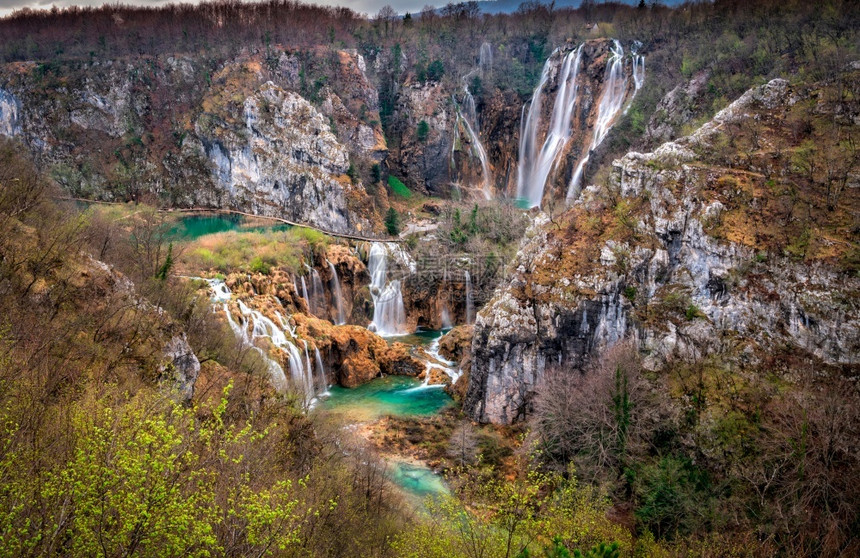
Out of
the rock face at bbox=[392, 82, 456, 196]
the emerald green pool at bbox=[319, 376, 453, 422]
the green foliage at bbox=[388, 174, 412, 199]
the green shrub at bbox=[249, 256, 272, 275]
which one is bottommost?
the emerald green pool at bbox=[319, 376, 453, 422]

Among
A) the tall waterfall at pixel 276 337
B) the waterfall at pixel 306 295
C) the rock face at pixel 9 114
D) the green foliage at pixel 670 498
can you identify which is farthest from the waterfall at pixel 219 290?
the rock face at pixel 9 114

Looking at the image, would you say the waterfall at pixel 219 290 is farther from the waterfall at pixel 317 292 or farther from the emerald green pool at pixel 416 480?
the emerald green pool at pixel 416 480

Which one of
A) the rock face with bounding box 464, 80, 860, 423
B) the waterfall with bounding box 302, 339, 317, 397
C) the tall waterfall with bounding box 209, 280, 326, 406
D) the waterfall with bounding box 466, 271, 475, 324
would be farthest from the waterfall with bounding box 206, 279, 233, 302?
the waterfall with bounding box 466, 271, 475, 324

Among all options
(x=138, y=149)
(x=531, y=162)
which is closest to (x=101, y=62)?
(x=138, y=149)

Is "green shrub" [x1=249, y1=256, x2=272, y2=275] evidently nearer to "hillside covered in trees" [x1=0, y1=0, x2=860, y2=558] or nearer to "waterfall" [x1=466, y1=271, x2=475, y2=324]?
"hillside covered in trees" [x1=0, y1=0, x2=860, y2=558]

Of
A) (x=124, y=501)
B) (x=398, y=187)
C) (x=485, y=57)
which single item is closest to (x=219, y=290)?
(x=124, y=501)

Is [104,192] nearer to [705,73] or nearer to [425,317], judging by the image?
[425,317]

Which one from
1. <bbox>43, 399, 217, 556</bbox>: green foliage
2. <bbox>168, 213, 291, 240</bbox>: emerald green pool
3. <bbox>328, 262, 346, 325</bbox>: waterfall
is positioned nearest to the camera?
<bbox>43, 399, 217, 556</bbox>: green foliage
